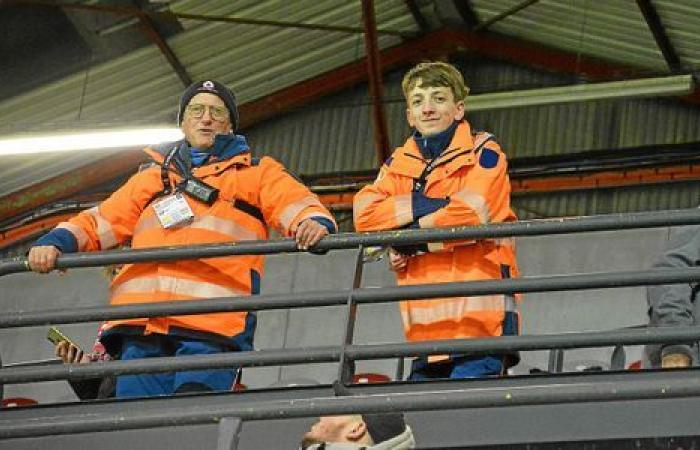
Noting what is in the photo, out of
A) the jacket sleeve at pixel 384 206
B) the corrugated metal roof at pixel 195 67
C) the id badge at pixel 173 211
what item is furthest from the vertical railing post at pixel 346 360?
the corrugated metal roof at pixel 195 67

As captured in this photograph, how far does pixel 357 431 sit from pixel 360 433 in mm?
16

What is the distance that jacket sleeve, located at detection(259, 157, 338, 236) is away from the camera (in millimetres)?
5688

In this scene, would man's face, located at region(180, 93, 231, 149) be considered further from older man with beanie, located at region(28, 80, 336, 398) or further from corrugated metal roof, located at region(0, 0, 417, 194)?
corrugated metal roof, located at region(0, 0, 417, 194)

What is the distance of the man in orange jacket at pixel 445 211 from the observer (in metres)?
5.53

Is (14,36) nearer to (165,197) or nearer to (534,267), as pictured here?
(534,267)

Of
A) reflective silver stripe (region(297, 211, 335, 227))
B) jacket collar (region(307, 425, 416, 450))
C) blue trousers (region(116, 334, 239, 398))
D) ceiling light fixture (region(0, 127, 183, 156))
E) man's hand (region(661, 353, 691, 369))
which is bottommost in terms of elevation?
jacket collar (region(307, 425, 416, 450))

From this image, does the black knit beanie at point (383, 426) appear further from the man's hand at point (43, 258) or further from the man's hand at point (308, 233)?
the man's hand at point (43, 258)

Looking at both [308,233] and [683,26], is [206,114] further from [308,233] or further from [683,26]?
[683,26]

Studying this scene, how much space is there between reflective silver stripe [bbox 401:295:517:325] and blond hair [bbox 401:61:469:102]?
0.99 m

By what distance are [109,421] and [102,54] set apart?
35.6 feet

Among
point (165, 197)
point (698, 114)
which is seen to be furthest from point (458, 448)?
point (698, 114)

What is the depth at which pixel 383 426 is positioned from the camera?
176 inches

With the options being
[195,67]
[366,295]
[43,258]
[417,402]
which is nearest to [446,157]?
[366,295]

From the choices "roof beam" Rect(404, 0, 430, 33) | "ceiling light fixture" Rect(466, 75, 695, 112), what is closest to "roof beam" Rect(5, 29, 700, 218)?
"roof beam" Rect(404, 0, 430, 33)
